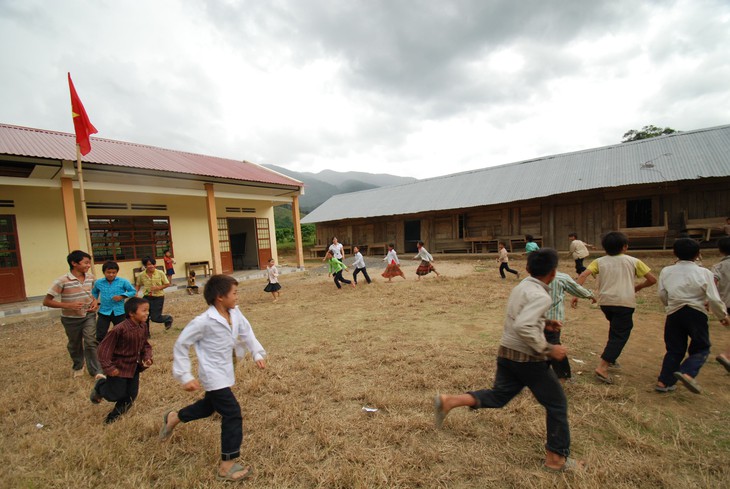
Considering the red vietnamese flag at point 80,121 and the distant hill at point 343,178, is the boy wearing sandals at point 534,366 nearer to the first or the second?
the red vietnamese flag at point 80,121

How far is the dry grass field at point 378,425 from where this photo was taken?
7.00 feet

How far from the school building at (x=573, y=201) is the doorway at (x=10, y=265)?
1455cm

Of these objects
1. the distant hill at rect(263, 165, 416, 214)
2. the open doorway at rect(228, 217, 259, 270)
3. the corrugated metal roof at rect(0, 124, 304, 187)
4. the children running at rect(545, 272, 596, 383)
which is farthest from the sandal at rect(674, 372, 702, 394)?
the distant hill at rect(263, 165, 416, 214)

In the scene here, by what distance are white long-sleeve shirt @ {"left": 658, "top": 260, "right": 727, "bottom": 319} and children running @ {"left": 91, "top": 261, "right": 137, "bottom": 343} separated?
18.7ft

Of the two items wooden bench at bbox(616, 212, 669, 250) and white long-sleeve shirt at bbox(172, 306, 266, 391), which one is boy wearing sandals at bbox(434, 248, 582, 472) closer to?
white long-sleeve shirt at bbox(172, 306, 266, 391)

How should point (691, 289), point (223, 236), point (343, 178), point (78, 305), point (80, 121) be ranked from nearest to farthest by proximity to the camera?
point (691, 289) → point (78, 305) → point (80, 121) → point (223, 236) → point (343, 178)

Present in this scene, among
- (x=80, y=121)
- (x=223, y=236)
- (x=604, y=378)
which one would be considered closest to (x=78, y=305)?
(x=80, y=121)

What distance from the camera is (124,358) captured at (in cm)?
285

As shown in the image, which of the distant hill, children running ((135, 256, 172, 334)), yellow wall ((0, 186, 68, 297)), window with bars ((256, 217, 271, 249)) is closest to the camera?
children running ((135, 256, 172, 334))

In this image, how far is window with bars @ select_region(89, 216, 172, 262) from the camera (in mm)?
10406

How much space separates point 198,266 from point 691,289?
13295 millimetres

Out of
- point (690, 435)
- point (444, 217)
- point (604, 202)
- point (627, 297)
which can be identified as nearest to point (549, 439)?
point (690, 435)

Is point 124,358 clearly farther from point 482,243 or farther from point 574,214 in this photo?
point 574,214

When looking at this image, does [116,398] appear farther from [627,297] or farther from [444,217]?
[444,217]
